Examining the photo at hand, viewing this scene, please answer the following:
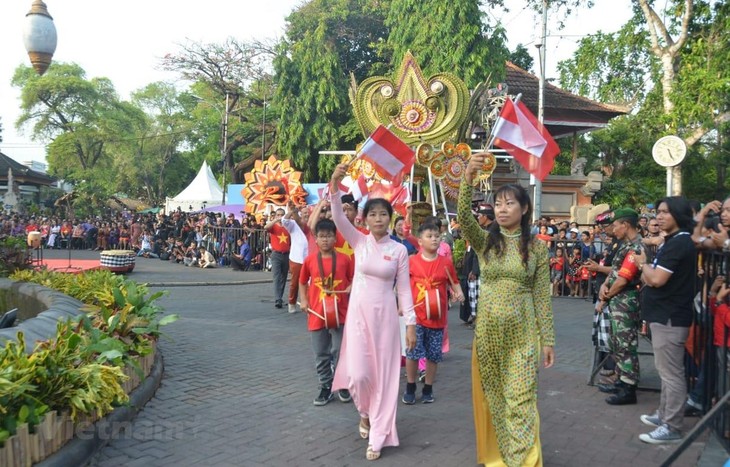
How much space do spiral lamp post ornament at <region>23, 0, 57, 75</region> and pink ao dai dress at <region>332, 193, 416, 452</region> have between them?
5.19m

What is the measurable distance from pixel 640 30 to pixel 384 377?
56.9ft

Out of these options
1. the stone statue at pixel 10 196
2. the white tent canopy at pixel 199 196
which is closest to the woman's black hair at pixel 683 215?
the white tent canopy at pixel 199 196

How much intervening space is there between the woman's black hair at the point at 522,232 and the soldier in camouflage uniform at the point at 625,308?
6.75ft

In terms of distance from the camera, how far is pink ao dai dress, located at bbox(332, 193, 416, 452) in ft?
15.0

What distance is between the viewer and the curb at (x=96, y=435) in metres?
3.81

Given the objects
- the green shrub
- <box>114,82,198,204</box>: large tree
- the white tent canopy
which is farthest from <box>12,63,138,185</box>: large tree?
the green shrub

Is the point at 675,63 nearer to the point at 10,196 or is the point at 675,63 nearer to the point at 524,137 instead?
the point at 524,137

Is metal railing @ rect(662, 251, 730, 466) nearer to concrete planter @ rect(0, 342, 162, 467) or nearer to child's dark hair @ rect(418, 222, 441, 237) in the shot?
child's dark hair @ rect(418, 222, 441, 237)

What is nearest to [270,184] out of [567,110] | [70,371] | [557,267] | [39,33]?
[557,267]

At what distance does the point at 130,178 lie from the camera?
50531 millimetres

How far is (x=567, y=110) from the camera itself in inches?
949

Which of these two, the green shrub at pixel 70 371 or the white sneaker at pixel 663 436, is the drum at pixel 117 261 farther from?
the white sneaker at pixel 663 436

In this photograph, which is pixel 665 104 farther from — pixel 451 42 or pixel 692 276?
pixel 692 276

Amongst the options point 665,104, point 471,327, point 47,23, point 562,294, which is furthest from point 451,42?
point 47,23
